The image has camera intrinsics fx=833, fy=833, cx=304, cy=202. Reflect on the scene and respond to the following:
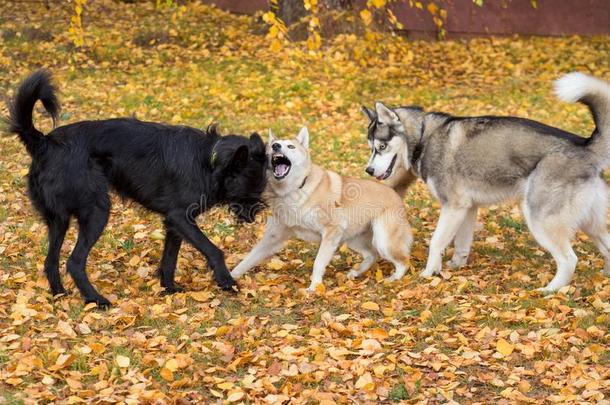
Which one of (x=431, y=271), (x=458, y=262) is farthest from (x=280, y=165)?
(x=458, y=262)

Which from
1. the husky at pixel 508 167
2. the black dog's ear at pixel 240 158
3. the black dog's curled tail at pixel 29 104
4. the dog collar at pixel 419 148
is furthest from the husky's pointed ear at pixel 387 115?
the black dog's curled tail at pixel 29 104

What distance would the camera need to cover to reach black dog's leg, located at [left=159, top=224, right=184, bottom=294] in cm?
683

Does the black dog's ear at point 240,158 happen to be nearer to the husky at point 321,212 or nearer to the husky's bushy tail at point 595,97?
the husky at point 321,212

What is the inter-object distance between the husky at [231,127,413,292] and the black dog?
288 mm

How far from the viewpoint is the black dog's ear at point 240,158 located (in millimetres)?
6477

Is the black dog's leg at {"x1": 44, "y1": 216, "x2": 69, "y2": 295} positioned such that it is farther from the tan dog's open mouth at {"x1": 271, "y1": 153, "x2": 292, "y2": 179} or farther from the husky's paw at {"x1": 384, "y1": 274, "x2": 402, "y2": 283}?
the husky's paw at {"x1": 384, "y1": 274, "x2": 402, "y2": 283}

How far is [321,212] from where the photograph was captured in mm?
7035

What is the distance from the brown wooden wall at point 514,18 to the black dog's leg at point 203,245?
12192 millimetres

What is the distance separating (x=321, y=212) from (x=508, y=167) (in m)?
1.59

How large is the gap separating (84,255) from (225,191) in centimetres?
119

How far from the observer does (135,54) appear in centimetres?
1606

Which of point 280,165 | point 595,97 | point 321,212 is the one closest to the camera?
point 595,97

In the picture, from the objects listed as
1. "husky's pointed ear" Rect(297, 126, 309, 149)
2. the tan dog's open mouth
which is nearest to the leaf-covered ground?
the tan dog's open mouth

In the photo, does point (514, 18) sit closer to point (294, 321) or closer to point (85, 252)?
point (294, 321)
